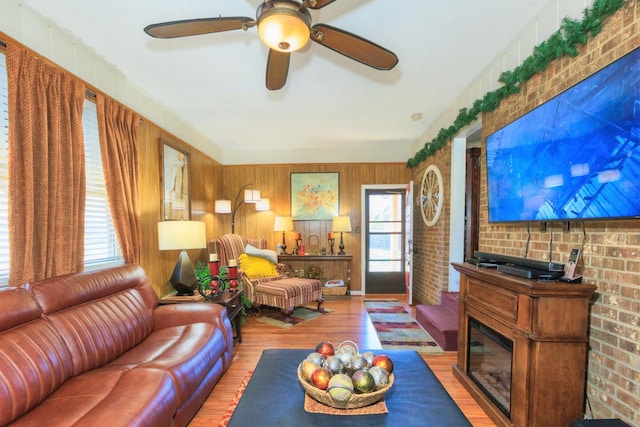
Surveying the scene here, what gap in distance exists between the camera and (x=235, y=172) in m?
5.18

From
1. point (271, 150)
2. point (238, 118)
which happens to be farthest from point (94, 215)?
point (271, 150)

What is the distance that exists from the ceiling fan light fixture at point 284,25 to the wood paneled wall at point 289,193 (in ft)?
12.3

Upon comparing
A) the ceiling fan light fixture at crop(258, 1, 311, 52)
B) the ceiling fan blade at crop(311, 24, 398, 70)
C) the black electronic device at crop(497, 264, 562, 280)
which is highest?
the ceiling fan blade at crop(311, 24, 398, 70)

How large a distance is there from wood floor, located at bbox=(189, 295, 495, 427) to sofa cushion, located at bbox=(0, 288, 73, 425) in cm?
86

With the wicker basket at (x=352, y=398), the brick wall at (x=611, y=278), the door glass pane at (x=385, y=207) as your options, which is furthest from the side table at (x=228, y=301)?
the door glass pane at (x=385, y=207)

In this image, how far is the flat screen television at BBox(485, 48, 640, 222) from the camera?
115cm

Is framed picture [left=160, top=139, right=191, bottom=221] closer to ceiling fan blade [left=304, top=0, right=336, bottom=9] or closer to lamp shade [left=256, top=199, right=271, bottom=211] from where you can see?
lamp shade [left=256, top=199, right=271, bottom=211]

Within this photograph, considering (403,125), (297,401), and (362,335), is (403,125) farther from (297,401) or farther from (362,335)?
(297,401)

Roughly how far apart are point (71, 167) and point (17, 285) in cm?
79

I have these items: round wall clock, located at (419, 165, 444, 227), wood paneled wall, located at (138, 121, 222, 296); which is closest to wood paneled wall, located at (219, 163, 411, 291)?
round wall clock, located at (419, 165, 444, 227)

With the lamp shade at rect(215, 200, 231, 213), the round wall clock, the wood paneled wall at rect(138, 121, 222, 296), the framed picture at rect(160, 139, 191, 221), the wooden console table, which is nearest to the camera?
the wood paneled wall at rect(138, 121, 222, 296)

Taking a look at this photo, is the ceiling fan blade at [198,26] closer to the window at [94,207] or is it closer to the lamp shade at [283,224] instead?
the window at [94,207]

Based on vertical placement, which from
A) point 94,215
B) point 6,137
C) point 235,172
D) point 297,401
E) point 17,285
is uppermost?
point 235,172

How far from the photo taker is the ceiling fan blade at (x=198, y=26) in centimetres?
137
